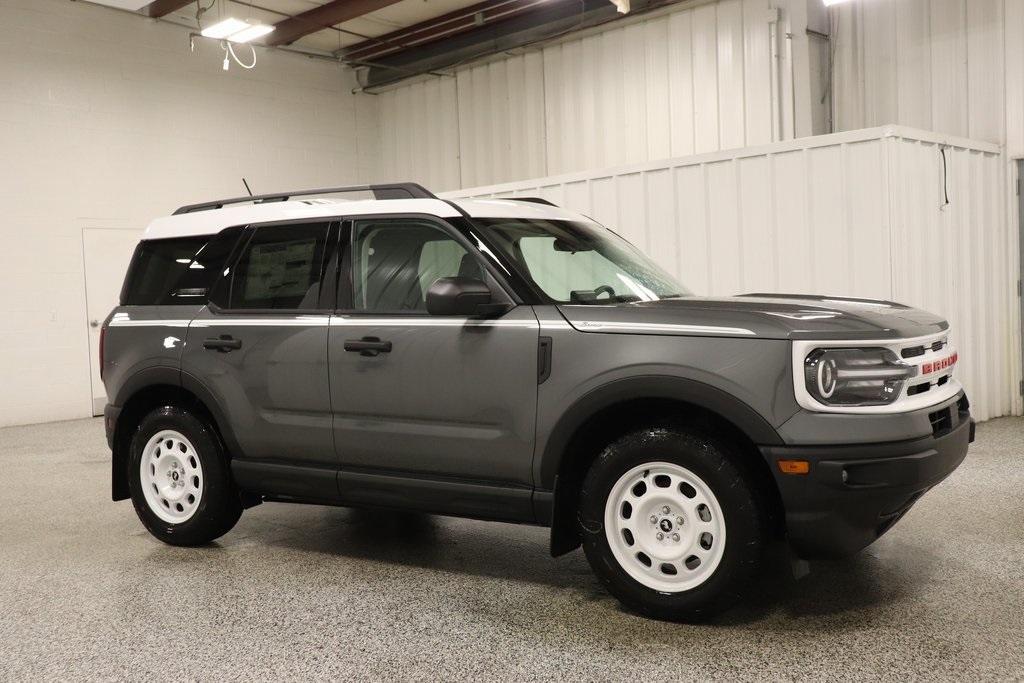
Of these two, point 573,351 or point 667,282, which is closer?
point 573,351

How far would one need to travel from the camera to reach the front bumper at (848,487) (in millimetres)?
3312

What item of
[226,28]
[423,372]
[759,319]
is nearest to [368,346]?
[423,372]

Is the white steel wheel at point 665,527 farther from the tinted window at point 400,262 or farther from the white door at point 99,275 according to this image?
the white door at point 99,275

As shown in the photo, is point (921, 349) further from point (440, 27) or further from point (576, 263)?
point (440, 27)

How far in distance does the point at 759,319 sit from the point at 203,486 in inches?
120

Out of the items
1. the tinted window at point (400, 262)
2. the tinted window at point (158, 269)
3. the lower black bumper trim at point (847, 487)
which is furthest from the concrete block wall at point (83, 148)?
the lower black bumper trim at point (847, 487)

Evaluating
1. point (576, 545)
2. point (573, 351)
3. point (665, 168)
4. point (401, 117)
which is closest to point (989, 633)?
point (576, 545)

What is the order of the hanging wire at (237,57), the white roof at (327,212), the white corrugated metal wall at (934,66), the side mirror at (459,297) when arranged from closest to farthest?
the side mirror at (459,297)
the white roof at (327,212)
the white corrugated metal wall at (934,66)
the hanging wire at (237,57)

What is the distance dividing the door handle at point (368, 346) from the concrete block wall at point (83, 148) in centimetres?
877

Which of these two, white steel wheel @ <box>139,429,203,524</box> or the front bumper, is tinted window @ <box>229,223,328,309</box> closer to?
white steel wheel @ <box>139,429,203,524</box>

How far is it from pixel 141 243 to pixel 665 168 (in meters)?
5.22

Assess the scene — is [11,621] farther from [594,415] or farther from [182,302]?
[594,415]

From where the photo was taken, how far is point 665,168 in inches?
352

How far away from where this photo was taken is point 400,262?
14.5 ft
